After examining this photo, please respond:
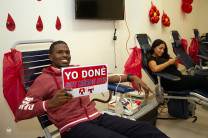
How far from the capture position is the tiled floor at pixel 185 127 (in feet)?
6.87

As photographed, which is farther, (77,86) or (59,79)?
(59,79)

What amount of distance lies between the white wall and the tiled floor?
3.20ft

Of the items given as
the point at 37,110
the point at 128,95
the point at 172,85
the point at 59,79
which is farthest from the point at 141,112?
the point at 37,110

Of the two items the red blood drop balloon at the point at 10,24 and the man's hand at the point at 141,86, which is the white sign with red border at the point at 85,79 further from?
the red blood drop balloon at the point at 10,24

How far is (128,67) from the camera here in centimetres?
231

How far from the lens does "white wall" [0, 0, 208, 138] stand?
1.54 m

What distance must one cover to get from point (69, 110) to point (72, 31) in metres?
1.08

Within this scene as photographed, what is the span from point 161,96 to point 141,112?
0.38m

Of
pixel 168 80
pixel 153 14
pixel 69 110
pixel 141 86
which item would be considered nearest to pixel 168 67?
pixel 168 80

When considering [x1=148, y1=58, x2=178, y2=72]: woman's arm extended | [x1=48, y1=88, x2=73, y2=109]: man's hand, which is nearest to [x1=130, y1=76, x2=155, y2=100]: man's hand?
[x1=48, y1=88, x2=73, y2=109]: man's hand

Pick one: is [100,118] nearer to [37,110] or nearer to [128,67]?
[37,110]

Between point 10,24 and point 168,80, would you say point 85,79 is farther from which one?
point 168,80

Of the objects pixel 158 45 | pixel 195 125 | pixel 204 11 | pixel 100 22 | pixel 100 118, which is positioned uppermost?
pixel 204 11

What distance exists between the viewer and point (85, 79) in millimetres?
1061
